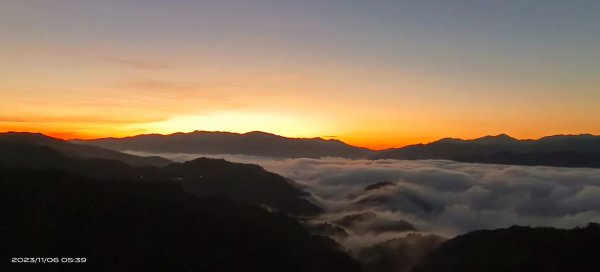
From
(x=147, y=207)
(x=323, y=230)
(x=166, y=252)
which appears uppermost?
Result: (x=147, y=207)

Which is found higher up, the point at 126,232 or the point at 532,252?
the point at 126,232

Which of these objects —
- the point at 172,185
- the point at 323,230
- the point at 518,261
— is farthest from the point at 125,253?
the point at 323,230

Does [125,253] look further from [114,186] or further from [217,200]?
[217,200]

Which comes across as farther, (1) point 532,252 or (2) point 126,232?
(1) point 532,252

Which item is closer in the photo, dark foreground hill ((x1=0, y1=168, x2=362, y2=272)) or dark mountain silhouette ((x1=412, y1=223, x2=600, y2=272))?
dark foreground hill ((x1=0, y1=168, x2=362, y2=272))
